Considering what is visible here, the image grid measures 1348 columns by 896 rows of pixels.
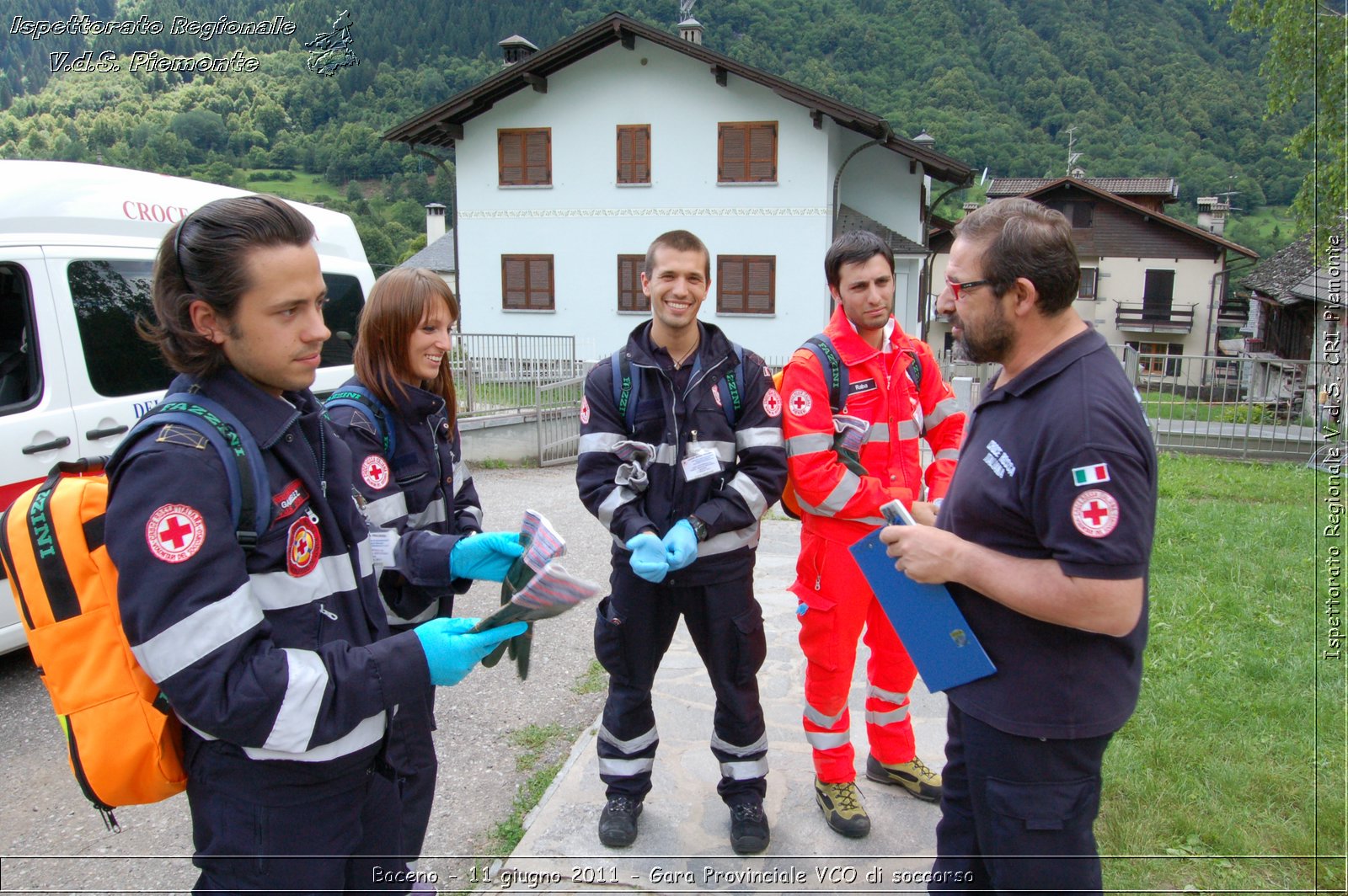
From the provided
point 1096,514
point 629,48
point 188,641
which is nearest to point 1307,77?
point 1096,514

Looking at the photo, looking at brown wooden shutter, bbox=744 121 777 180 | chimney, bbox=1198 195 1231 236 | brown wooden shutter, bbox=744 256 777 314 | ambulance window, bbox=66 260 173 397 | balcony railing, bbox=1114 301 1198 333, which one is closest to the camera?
ambulance window, bbox=66 260 173 397

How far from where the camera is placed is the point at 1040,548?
1.85 m

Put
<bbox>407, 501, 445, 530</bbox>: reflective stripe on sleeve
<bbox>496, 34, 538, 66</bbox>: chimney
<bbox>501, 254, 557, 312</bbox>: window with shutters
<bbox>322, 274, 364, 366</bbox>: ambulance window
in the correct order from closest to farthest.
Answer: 1. <bbox>407, 501, 445, 530</bbox>: reflective stripe on sleeve
2. <bbox>322, 274, 364, 366</bbox>: ambulance window
3. <bbox>501, 254, 557, 312</bbox>: window with shutters
4. <bbox>496, 34, 538, 66</bbox>: chimney

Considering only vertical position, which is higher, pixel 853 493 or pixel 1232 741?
pixel 853 493

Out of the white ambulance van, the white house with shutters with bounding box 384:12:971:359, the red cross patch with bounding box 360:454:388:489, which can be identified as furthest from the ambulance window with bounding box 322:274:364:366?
the white house with shutters with bounding box 384:12:971:359

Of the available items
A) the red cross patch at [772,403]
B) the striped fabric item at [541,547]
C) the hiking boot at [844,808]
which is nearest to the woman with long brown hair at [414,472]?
the striped fabric item at [541,547]

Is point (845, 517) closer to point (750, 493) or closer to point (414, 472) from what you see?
point (750, 493)

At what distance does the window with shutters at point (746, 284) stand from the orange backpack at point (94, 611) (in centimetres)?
2254

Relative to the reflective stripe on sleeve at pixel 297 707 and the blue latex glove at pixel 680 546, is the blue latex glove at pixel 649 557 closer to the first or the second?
the blue latex glove at pixel 680 546

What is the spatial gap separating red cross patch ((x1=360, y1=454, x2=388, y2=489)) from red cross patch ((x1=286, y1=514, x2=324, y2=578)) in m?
0.83

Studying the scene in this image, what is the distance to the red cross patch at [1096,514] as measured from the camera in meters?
1.66

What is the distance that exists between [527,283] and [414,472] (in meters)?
23.5

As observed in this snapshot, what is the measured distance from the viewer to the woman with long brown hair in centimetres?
239

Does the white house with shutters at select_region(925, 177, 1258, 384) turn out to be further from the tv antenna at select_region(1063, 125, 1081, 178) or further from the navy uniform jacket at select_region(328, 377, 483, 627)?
the navy uniform jacket at select_region(328, 377, 483, 627)
